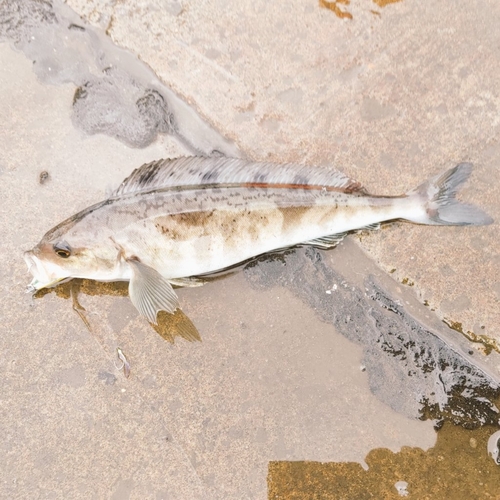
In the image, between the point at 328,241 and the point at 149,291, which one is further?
the point at 328,241

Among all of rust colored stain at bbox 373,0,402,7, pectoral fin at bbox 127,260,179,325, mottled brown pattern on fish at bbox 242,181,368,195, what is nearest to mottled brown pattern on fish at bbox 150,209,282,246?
mottled brown pattern on fish at bbox 242,181,368,195

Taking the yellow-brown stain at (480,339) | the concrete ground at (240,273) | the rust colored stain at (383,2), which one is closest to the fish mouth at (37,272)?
the concrete ground at (240,273)

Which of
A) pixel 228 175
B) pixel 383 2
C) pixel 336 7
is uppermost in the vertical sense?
pixel 383 2

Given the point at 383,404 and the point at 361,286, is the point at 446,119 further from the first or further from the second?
the point at 383,404

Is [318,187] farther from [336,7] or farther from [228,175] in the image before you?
[336,7]

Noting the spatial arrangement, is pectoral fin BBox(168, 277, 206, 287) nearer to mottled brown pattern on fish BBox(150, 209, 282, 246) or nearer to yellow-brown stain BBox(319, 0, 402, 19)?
mottled brown pattern on fish BBox(150, 209, 282, 246)

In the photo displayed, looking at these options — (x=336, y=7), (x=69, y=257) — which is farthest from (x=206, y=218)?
(x=336, y=7)
